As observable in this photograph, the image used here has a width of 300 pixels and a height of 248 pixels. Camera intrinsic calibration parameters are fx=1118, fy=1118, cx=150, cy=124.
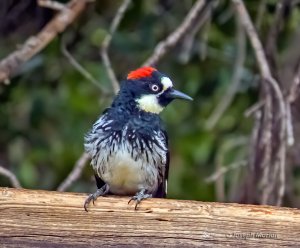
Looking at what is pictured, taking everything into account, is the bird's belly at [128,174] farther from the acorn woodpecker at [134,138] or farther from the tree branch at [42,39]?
the tree branch at [42,39]

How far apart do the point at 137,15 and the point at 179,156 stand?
1079 mm

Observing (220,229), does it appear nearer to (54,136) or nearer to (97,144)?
(97,144)

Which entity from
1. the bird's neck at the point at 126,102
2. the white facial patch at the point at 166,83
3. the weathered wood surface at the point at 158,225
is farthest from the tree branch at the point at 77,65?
the weathered wood surface at the point at 158,225

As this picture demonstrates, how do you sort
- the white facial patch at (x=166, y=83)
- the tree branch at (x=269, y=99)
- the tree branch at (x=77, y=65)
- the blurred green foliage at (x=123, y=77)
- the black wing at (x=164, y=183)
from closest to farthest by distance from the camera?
the tree branch at (x=269, y=99)
the white facial patch at (x=166, y=83)
the black wing at (x=164, y=183)
the tree branch at (x=77, y=65)
the blurred green foliage at (x=123, y=77)

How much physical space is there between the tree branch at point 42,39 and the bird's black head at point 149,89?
36 cm

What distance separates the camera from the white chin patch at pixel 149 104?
14.0 feet

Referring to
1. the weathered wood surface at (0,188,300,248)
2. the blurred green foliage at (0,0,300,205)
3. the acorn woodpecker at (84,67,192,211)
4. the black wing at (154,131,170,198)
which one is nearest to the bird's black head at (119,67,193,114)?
the acorn woodpecker at (84,67,192,211)

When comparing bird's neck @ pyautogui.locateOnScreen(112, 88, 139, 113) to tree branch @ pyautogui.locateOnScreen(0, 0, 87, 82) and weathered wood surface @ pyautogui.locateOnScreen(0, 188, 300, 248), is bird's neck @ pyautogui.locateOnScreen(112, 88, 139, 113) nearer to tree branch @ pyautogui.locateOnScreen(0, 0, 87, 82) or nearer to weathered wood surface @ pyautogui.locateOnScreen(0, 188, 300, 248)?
tree branch @ pyautogui.locateOnScreen(0, 0, 87, 82)

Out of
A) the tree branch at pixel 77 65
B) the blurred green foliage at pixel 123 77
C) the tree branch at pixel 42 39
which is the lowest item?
the blurred green foliage at pixel 123 77

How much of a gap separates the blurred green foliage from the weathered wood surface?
1.50 metres

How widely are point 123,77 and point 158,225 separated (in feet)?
7.92

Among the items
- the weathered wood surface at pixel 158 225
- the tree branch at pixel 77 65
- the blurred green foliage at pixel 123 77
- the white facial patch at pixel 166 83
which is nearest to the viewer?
the weathered wood surface at pixel 158 225

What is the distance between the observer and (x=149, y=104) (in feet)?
14.0

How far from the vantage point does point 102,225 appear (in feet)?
11.0
